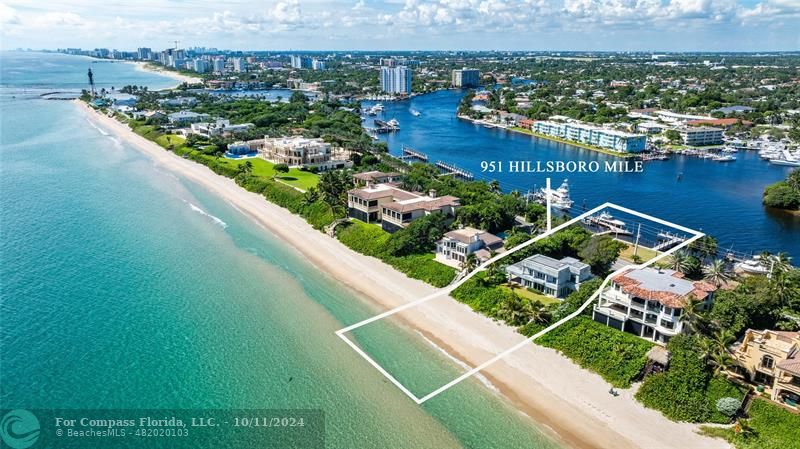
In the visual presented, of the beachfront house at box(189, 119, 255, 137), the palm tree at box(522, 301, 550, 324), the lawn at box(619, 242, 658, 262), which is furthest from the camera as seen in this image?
the beachfront house at box(189, 119, 255, 137)

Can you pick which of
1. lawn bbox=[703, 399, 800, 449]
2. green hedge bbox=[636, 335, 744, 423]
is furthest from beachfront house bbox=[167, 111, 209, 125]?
lawn bbox=[703, 399, 800, 449]

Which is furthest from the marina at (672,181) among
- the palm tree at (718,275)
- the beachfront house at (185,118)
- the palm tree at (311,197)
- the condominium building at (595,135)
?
the beachfront house at (185,118)

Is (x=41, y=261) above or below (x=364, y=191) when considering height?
below

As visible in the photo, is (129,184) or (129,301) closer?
(129,301)

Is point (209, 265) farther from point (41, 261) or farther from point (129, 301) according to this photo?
point (41, 261)

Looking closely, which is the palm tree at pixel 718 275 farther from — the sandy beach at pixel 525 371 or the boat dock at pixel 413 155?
the boat dock at pixel 413 155

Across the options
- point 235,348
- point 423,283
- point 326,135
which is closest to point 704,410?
point 423,283

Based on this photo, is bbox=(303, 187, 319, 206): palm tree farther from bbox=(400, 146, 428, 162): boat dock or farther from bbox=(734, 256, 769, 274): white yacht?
bbox=(734, 256, 769, 274): white yacht
